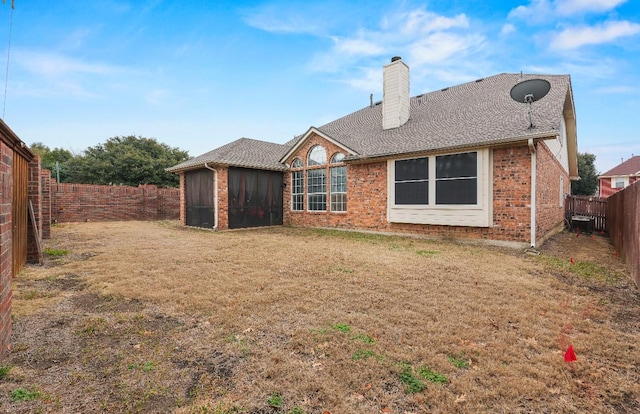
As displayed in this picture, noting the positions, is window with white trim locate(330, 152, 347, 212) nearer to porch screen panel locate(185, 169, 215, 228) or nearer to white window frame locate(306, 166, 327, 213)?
white window frame locate(306, 166, 327, 213)

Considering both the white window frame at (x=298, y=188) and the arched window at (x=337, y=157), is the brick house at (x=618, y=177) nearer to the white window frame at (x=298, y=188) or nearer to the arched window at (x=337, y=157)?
the arched window at (x=337, y=157)

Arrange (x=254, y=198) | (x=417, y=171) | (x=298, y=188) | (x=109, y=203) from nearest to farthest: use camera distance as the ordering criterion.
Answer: (x=417, y=171) < (x=254, y=198) < (x=298, y=188) < (x=109, y=203)

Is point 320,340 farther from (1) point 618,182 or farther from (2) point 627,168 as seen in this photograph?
(2) point 627,168

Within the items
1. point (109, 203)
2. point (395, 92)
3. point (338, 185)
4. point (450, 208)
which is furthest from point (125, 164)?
point (450, 208)

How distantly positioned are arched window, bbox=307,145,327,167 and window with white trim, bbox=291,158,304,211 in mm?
630

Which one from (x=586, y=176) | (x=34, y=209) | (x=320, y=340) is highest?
(x=586, y=176)

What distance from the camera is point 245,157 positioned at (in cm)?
1332

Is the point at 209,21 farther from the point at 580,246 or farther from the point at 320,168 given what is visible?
the point at 580,246

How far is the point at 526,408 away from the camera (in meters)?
1.93

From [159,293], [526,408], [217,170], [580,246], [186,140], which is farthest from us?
[186,140]

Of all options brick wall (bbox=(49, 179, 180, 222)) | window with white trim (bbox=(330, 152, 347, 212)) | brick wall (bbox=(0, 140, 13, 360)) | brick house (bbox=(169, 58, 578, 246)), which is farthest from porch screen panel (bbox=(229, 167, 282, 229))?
brick wall (bbox=(0, 140, 13, 360))

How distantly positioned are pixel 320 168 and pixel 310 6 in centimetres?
583

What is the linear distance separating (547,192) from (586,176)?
27979 mm

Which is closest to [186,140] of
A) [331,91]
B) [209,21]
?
[331,91]
